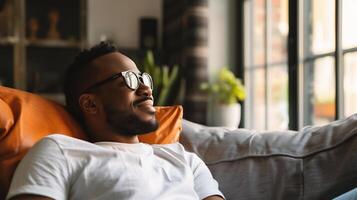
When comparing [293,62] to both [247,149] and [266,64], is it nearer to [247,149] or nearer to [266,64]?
[266,64]

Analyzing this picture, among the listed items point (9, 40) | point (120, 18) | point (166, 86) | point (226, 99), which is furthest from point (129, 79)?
point (120, 18)

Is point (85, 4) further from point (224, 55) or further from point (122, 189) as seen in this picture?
point (122, 189)

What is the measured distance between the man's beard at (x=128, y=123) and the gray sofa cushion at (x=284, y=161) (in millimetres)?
322

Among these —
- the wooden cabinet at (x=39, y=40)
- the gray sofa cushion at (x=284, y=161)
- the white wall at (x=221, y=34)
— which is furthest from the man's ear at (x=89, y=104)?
the wooden cabinet at (x=39, y=40)

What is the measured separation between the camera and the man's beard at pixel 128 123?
4.08 ft

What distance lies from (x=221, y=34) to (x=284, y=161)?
245cm

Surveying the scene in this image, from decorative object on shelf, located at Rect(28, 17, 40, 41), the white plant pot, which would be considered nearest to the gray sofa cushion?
the white plant pot

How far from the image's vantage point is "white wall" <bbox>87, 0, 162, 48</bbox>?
13.8 feet

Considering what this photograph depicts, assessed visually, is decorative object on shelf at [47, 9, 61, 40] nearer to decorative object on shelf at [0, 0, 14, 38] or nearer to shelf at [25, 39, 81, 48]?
shelf at [25, 39, 81, 48]

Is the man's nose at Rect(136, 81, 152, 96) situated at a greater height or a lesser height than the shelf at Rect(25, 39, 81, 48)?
lesser

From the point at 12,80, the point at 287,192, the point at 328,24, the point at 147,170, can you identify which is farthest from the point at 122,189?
the point at 12,80

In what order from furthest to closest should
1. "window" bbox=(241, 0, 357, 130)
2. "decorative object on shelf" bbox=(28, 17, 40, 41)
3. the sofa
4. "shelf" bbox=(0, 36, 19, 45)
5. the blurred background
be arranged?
"decorative object on shelf" bbox=(28, 17, 40, 41)
"shelf" bbox=(0, 36, 19, 45)
the blurred background
"window" bbox=(241, 0, 357, 130)
the sofa

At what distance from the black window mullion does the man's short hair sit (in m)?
1.78

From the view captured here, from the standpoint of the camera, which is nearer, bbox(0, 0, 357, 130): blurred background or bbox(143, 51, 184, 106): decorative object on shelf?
bbox(0, 0, 357, 130): blurred background
